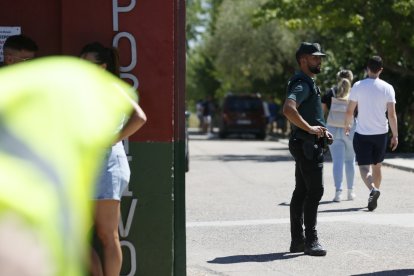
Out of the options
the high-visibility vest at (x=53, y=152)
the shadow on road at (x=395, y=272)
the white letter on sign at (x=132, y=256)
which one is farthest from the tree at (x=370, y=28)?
the high-visibility vest at (x=53, y=152)

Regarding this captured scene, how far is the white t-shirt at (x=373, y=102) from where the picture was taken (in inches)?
439

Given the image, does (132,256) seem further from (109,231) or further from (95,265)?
(109,231)

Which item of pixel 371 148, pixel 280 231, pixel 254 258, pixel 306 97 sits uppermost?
pixel 306 97

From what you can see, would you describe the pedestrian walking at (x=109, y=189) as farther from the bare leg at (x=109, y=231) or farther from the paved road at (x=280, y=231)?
the paved road at (x=280, y=231)

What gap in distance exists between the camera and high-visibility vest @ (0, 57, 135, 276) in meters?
1.20

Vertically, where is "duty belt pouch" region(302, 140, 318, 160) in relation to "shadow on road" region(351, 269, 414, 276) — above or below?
above

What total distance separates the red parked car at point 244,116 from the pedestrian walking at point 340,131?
27.8 metres

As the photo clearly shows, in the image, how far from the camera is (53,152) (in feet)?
4.06

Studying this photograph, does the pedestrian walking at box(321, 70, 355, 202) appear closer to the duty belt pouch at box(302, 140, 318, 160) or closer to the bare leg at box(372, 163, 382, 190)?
the bare leg at box(372, 163, 382, 190)

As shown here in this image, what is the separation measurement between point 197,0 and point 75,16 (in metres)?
58.9

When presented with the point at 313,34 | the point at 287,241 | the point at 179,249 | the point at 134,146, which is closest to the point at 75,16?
the point at 134,146

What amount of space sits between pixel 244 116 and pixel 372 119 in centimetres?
2960

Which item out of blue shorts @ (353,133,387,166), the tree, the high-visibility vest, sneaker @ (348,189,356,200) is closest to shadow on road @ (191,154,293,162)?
the tree

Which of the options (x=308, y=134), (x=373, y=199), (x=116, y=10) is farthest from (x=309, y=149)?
(x=373, y=199)
